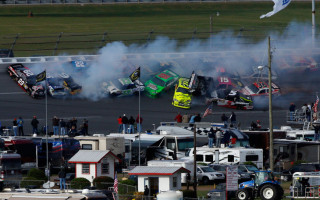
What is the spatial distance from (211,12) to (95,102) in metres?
36.4

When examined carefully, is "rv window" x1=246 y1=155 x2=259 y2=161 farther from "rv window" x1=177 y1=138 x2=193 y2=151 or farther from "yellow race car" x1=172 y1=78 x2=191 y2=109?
"yellow race car" x1=172 y1=78 x2=191 y2=109

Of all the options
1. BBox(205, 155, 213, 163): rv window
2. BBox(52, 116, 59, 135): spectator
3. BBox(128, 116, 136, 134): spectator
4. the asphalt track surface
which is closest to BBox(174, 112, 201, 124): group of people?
BBox(128, 116, 136, 134): spectator

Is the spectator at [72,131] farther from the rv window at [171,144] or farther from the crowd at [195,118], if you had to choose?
the crowd at [195,118]

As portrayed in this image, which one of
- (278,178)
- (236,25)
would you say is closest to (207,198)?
(278,178)

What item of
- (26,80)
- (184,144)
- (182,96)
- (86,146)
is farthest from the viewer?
(26,80)

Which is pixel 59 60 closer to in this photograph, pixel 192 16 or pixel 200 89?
pixel 200 89

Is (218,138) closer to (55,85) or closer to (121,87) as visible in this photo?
(121,87)

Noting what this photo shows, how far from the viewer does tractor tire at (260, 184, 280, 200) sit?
3145 cm

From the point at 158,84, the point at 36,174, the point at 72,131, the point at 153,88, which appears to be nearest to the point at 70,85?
the point at 153,88

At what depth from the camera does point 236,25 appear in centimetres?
7881

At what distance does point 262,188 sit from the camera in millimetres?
31859

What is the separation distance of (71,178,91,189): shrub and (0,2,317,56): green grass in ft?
109

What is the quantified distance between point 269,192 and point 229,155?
29.5 ft

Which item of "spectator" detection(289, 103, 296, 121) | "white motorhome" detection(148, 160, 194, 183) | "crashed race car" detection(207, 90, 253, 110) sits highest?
"crashed race car" detection(207, 90, 253, 110)
